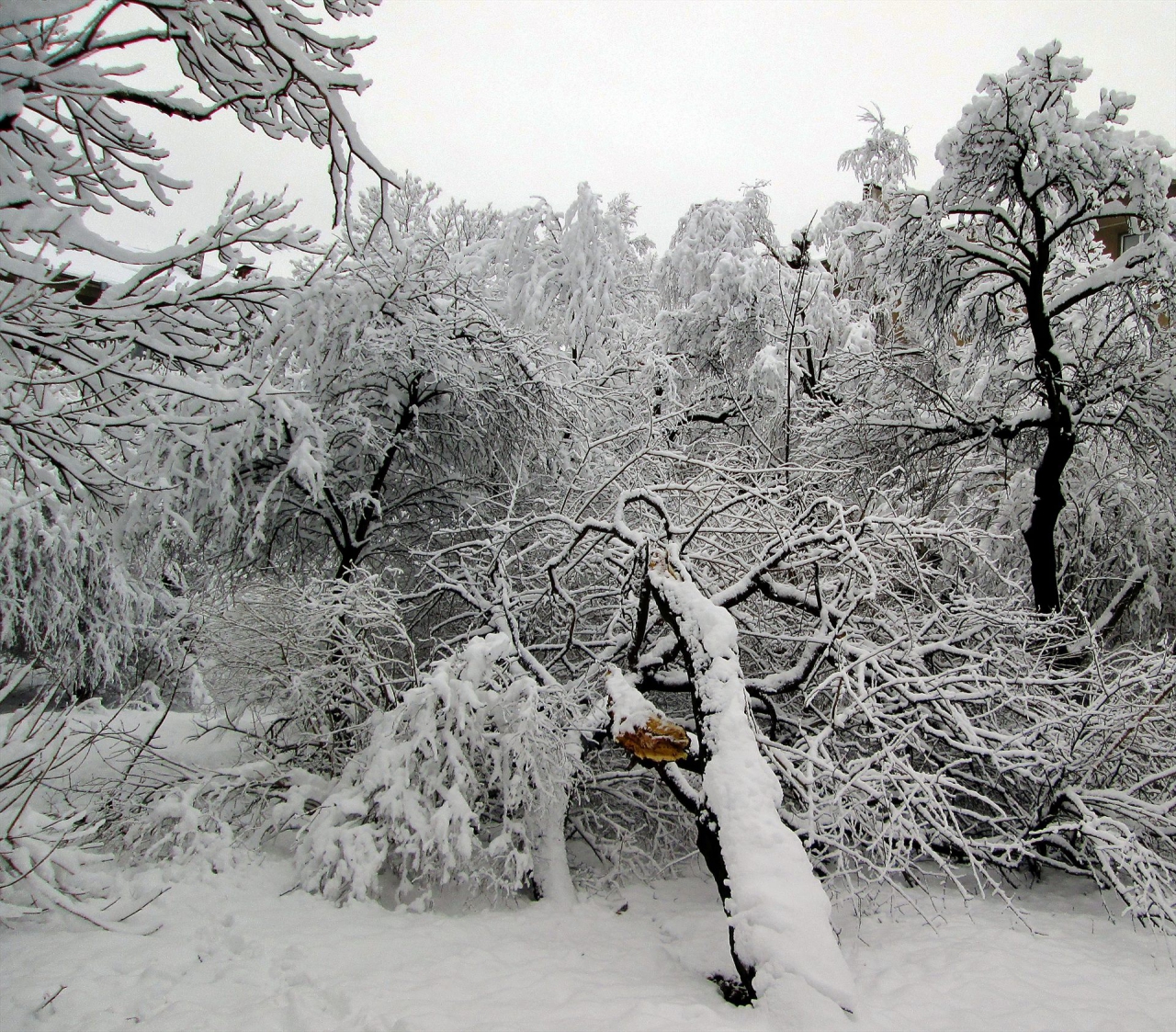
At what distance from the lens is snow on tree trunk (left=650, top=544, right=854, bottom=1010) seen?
3.54 metres

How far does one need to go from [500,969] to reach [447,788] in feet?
4.66

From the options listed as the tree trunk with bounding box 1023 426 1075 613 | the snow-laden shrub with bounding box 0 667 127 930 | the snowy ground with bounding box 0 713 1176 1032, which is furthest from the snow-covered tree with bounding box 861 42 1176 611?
the snow-laden shrub with bounding box 0 667 127 930

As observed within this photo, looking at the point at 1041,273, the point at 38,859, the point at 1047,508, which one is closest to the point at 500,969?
the point at 38,859

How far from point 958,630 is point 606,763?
138 inches

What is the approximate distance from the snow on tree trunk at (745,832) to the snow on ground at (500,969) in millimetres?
248

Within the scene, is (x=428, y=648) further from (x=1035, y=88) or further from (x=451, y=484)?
(x=1035, y=88)

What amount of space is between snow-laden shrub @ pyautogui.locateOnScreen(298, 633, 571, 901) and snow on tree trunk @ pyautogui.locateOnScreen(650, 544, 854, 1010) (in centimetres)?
129

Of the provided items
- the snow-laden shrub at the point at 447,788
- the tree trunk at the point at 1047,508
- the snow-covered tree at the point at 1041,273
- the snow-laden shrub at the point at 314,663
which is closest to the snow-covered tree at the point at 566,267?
the snow-covered tree at the point at 1041,273

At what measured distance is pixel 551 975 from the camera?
4117 millimetres

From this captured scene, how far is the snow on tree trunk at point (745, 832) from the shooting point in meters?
3.54

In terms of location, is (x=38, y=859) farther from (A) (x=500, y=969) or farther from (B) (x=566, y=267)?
A: (B) (x=566, y=267)

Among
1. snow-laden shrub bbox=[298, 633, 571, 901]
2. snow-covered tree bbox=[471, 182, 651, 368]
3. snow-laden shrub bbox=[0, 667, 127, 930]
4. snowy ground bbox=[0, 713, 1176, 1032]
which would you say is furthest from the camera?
snow-covered tree bbox=[471, 182, 651, 368]

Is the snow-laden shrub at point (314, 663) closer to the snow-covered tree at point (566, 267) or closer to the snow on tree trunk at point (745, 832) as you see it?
the snow on tree trunk at point (745, 832)

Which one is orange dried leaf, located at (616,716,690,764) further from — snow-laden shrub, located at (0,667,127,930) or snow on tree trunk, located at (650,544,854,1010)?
snow-laden shrub, located at (0,667,127,930)
